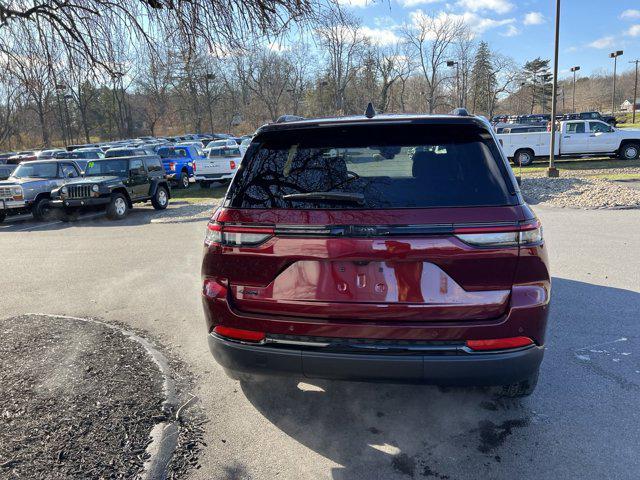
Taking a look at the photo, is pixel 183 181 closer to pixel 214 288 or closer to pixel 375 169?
pixel 214 288

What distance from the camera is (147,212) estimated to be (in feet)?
50.8

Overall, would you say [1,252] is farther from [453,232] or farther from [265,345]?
[453,232]

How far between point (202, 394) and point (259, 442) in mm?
784

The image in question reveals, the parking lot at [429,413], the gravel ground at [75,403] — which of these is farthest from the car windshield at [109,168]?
the gravel ground at [75,403]

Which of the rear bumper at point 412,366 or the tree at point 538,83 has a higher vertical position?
the tree at point 538,83

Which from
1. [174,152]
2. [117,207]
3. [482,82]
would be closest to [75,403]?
[117,207]

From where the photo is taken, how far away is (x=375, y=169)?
9.11ft

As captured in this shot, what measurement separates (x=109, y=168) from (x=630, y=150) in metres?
21.9

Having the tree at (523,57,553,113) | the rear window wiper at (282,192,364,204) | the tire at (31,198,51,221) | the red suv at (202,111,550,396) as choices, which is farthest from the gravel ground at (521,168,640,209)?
the tree at (523,57,553,113)

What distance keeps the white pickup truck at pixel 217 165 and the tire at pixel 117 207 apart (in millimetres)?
6825

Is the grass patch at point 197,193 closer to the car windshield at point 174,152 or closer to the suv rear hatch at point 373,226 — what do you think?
the car windshield at point 174,152

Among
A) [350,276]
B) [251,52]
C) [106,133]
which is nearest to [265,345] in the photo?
[350,276]

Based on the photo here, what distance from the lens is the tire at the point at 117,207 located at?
45.5 feet

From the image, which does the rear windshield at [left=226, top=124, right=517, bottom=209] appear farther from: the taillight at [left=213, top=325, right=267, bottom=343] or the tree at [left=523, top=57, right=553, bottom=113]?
the tree at [left=523, top=57, right=553, bottom=113]
